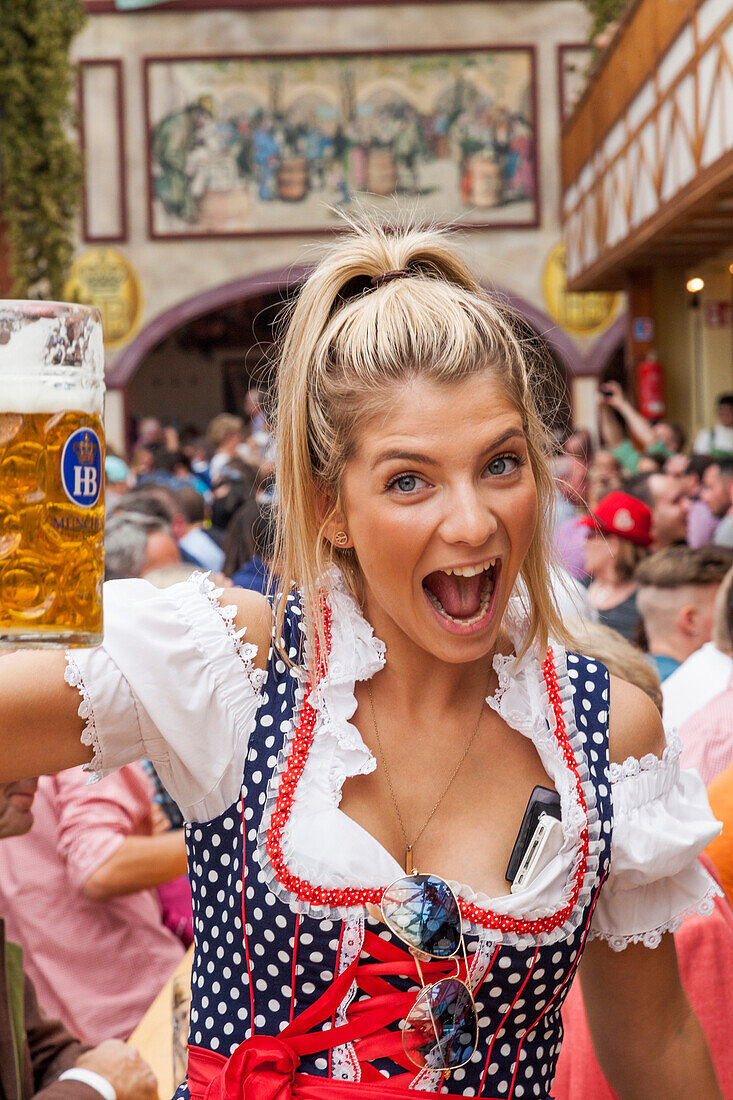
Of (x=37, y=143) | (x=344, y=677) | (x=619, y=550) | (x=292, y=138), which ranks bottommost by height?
(x=619, y=550)

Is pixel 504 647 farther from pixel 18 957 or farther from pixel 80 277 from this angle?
pixel 80 277

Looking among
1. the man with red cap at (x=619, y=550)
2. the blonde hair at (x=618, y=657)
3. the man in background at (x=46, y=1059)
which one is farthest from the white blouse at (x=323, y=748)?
the man with red cap at (x=619, y=550)

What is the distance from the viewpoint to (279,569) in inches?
60.0

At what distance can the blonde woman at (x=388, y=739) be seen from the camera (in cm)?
127

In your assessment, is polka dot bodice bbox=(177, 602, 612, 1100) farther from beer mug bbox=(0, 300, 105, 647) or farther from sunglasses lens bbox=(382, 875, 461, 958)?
beer mug bbox=(0, 300, 105, 647)

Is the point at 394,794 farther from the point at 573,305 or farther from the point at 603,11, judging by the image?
the point at 573,305

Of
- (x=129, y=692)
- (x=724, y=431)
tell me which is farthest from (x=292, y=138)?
(x=129, y=692)

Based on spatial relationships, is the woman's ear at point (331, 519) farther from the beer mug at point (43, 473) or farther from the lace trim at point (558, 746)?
the beer mug at point (43, 473)

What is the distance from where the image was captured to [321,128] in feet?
60.8

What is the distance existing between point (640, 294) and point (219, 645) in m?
11.8

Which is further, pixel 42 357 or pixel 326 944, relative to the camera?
pixel 326 944

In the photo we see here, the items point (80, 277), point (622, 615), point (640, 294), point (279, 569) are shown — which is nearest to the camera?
point (279, 569)

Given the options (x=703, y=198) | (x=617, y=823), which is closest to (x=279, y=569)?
(x=617, y=823)

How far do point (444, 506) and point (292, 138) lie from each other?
60.1 feet
